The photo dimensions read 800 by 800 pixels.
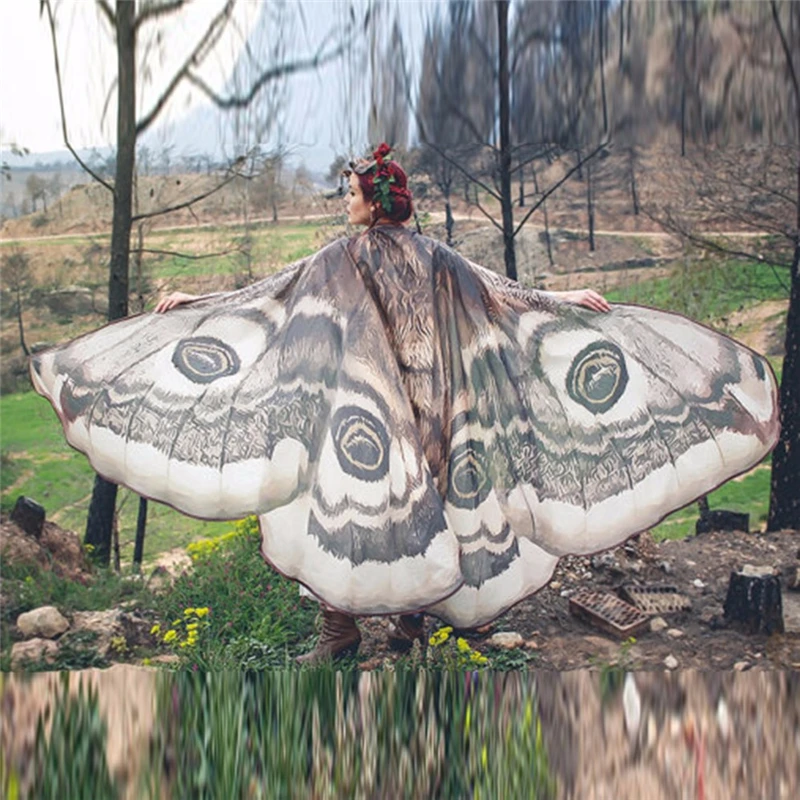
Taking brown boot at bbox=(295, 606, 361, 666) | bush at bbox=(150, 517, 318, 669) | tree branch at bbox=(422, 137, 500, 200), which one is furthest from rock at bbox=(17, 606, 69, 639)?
→ tree branch at bbox=(422, 137, 500, 200)

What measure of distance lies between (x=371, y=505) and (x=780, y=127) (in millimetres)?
2138

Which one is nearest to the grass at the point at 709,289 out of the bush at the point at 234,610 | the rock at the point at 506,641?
the rock at the point at 506,641

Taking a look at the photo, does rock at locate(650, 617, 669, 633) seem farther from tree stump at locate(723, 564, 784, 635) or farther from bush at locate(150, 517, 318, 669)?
bush at locate(150, 517, 318, 669)

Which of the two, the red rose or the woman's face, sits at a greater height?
the red rose

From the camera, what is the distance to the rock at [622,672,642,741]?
2953 millimetres

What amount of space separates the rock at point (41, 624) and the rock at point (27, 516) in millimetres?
366

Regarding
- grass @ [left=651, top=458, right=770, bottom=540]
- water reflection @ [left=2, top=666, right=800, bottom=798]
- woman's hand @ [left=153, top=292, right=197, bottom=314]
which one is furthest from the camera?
grass @ [left=651, top=458, right=770, bottom=540]

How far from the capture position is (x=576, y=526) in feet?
10.2

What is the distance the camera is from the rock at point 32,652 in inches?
127

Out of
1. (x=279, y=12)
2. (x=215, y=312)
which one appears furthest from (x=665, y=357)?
(x=279, y=12)

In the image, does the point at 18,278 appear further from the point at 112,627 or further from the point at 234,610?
the point at 234,610

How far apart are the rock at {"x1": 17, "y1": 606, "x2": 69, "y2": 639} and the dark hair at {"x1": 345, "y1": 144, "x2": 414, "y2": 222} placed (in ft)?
5.88

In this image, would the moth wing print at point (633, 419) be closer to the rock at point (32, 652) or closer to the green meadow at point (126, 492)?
the green meadow at point (126, 492)

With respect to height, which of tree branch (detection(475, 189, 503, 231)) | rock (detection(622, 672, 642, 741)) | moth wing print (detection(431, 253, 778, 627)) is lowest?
rock (detection(622, 672, 642, 741))
